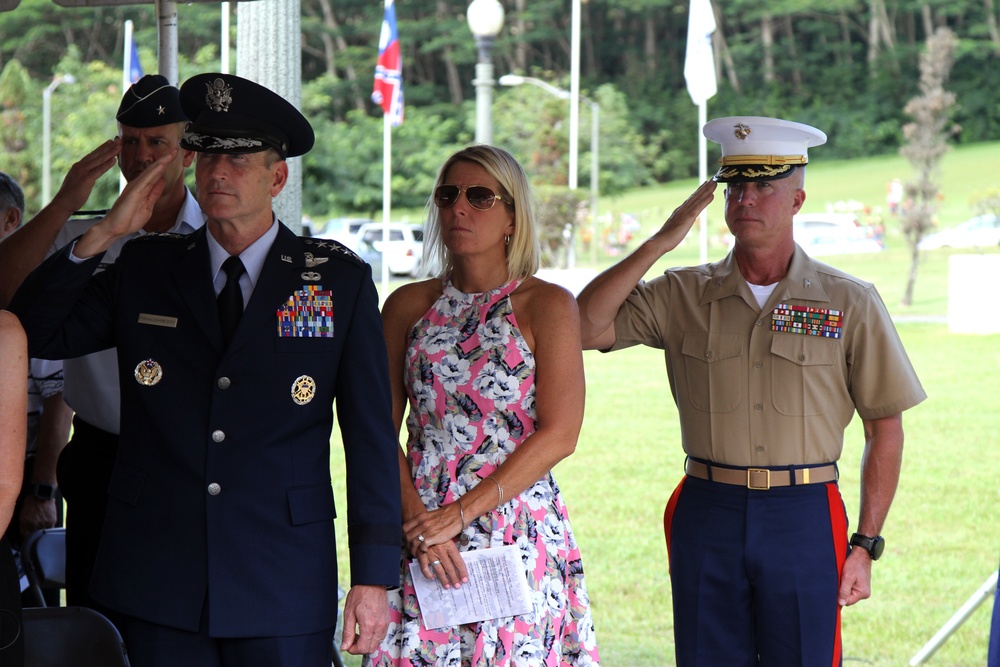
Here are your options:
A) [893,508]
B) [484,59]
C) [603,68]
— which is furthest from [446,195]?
[603,68]

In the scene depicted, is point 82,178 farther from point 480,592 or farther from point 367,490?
point 480,592

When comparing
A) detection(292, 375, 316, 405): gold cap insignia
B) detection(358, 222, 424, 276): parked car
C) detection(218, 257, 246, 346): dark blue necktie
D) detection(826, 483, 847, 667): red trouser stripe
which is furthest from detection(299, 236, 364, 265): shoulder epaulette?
detection(358, 222, 424, 276): parked car

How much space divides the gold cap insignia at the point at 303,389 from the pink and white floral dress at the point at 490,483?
39cm

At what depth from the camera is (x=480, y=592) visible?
2668 mm

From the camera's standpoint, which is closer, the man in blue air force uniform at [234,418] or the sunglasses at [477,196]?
the man in blue air force uniform at [234,418]

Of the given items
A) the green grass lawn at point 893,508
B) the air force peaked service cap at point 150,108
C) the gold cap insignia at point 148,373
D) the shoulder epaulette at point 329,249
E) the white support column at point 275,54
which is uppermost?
the white support column at point 275,54

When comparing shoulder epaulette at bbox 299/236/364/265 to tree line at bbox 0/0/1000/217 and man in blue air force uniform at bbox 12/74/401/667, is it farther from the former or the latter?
tree line at bbox 0/0/1000/217

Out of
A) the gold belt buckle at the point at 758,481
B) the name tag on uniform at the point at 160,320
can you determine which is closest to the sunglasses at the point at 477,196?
the name tag on uniform at the point at 160,320

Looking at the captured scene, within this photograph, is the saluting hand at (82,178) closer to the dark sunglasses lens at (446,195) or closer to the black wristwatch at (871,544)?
the dark sunglasses lens at (446,195)

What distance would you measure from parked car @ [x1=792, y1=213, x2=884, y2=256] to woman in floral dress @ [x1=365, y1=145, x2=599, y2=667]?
28.4 meters

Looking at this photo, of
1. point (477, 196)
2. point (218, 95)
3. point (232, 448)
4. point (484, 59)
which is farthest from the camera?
point (484, 59)

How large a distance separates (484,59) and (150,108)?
29.7ft

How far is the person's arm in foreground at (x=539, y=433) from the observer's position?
2.67 m

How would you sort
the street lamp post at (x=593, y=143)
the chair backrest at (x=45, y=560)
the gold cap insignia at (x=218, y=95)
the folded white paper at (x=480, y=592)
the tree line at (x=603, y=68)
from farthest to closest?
the tree line at (x=603, y=68), the street lamp post at (x=593, y=143), the chair backrest at (x=45, y=560), the folded white paper at (x=480, y=592), the gold cap insignia at (x=218, y=95)
